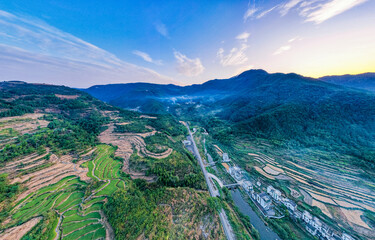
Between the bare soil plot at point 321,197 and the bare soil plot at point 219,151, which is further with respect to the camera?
the bare soil plot at point 219,151

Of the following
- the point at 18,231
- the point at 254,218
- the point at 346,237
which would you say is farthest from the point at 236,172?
the point at 18,231

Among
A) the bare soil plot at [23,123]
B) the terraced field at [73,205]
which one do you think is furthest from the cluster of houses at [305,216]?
the bare soil plot at [23,123]

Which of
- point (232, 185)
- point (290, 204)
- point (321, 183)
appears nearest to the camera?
point (290, 204)

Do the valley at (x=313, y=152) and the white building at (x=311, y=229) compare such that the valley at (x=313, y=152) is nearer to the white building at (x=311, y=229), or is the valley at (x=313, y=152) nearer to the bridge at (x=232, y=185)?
the white building at (x=311, y=229)

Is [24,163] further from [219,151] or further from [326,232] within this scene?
[326,232]

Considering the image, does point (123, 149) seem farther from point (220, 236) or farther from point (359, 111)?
point (359, 111)

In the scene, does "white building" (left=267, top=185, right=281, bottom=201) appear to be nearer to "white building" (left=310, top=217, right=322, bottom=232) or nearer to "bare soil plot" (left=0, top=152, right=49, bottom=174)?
"white building" (left=310, top=217, right=322, bottom=232)

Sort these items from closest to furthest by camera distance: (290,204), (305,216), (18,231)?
(18,231) < (305,216) < (290,204)

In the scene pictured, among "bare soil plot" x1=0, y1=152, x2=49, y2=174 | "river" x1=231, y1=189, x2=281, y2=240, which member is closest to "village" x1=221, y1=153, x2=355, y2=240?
"river" x1=231, y1=189, x2=281, y2=240
